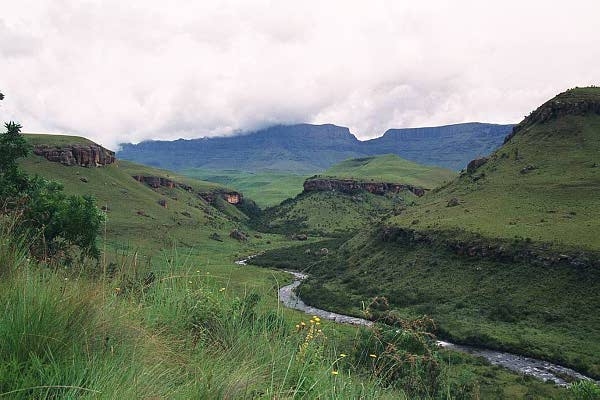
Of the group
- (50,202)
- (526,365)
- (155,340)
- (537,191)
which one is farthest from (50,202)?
(537,191)

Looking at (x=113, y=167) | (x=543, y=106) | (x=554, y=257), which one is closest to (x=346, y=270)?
(x=554, y=257)

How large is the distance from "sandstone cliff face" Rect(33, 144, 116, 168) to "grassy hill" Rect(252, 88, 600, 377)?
94.1 meters

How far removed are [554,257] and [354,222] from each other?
11375cm

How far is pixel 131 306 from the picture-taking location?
17.4ft

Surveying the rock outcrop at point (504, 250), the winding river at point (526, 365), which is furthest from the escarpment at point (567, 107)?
the winding river at point (526, 365)

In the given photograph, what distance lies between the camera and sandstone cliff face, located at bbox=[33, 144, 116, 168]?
137488 millimetres

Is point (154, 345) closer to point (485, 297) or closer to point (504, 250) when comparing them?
point (485, 297)

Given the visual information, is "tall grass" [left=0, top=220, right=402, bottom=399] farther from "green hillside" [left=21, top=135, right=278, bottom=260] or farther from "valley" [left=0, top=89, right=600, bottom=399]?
"green hillside" [left=21, top=135, right=278, bottom=260]

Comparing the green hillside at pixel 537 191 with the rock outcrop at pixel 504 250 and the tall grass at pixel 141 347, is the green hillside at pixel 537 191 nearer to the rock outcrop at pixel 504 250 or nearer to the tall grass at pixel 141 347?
the rock outcrop at pixel 504 250

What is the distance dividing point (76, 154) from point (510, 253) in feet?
441

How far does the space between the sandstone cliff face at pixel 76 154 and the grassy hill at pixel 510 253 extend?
3705 inches

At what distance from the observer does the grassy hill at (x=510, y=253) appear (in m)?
51.6

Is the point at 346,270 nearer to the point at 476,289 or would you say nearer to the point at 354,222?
the point at 476,289

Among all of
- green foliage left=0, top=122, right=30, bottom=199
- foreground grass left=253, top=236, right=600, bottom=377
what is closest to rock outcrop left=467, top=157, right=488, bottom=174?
foreground grass left=253, top=236, right=600, bottom=377
